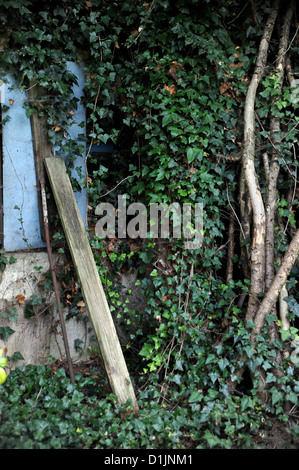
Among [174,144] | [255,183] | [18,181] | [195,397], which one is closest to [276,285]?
[255,183]

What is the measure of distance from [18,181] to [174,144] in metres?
1.51

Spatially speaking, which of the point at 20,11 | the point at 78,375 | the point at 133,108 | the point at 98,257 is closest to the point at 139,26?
the point at 133,108

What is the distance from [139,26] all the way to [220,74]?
95 centimetres

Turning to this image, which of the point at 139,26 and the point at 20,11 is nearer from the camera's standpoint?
the point at 20,11

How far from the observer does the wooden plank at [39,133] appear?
359 cm

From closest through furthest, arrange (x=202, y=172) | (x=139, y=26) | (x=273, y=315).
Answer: (x=273, y=315)
(x=202, y=172)
(x=139, y=26)

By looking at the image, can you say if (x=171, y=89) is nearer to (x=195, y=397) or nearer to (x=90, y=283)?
(x=90, y=283)

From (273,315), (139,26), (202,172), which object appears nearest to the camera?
(273,315)

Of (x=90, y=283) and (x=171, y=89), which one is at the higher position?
(x=171, y=89)

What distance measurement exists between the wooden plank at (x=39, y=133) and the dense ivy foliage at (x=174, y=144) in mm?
69

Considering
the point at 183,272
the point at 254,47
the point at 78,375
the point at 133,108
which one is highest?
the point at 254,47

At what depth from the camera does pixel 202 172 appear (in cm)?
349

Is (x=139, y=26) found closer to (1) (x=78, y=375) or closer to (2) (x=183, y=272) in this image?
(2) (x=183, y=272)

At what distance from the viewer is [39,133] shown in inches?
144
